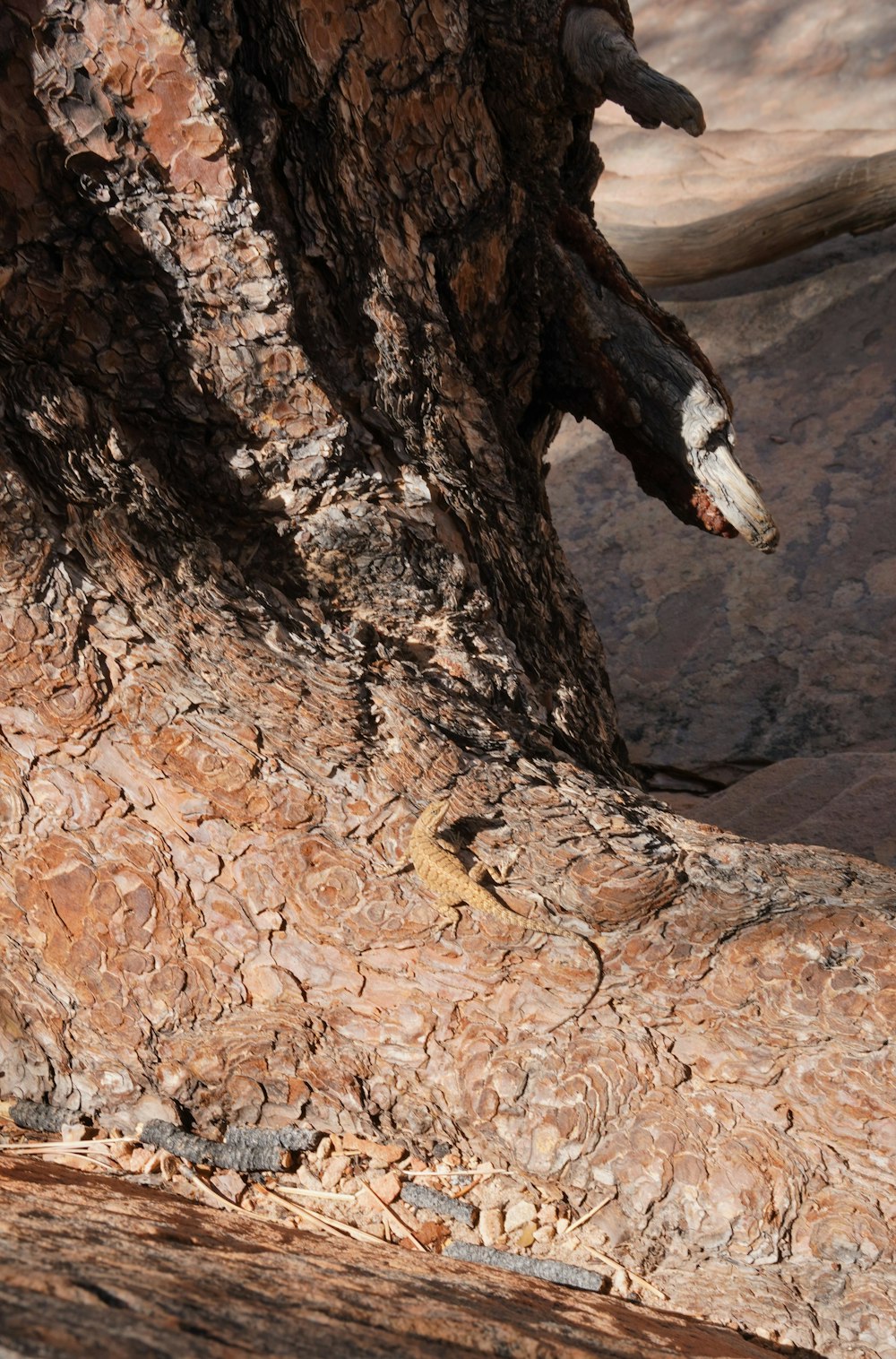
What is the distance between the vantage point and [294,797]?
1.81m

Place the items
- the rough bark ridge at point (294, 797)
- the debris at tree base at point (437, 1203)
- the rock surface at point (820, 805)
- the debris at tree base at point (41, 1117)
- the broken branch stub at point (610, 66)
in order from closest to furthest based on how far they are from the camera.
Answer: the rough bark ridge at point (294, 797), the debris at tree base at point (437, 1203), the debris at tree base at point (41, 1117), the broken branch stub at point (610, 66), the rock surface at point (820, 805)

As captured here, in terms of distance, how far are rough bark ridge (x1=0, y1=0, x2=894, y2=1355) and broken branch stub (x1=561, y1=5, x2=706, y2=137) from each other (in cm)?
65

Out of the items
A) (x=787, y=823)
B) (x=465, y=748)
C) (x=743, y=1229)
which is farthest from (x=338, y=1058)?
(x=787, y=823)

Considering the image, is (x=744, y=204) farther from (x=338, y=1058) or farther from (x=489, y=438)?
(x=338, y=1058)

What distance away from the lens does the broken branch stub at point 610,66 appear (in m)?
2.54

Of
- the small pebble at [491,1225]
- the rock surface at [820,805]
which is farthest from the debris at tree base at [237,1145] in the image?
the rock surface at [820,805]

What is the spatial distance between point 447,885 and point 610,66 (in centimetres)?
204

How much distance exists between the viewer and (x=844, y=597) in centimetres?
470

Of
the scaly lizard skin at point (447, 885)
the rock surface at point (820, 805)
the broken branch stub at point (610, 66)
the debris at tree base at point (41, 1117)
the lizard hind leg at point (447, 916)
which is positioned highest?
the broken branch stub at point (610, 66)

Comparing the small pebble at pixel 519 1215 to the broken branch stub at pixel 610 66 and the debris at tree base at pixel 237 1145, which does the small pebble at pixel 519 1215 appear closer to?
the debris at tree base at pixel 237 1145

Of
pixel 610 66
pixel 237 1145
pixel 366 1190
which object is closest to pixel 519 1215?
pixel 366 1190

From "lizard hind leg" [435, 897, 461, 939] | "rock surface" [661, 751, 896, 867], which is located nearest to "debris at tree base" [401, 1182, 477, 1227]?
"lizard hind leg" [435, 897, 461, 939]

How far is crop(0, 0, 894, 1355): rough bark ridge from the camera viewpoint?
67.3 inches

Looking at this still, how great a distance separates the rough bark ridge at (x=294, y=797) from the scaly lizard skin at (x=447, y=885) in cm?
3
